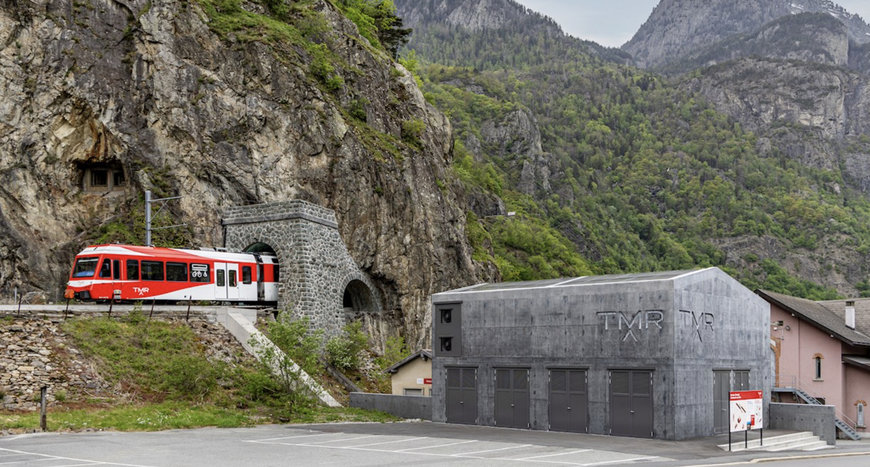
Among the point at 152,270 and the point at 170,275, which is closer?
the point at 152,270

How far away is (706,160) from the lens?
188 m

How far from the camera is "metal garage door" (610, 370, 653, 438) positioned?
30344 millimetres

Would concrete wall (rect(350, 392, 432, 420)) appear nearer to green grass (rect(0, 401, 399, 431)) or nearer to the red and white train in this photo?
green grass (rect(0, 401, 399, 431))

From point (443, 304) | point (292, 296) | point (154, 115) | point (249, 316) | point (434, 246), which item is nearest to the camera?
point (443, 304)

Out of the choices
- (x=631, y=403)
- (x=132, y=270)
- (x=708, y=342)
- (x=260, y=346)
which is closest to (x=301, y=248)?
(x=260, y=346)

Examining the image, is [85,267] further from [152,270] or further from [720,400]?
[720,400]

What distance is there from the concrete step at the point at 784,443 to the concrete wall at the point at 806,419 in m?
0.44

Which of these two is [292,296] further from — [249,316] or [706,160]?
[706,160]

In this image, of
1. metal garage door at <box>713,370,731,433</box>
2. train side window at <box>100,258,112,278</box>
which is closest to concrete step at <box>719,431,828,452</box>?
metal garage door at <box>713,370,731,433</box>

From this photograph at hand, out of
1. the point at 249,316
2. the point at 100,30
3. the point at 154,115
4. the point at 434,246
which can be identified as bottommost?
the point at 249,316

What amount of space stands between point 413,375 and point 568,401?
11.2m

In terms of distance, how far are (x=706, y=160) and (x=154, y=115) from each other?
15993 cm

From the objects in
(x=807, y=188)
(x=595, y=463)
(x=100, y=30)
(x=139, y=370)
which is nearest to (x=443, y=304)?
(x=139, y=370)

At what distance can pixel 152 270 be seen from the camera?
132 feet
